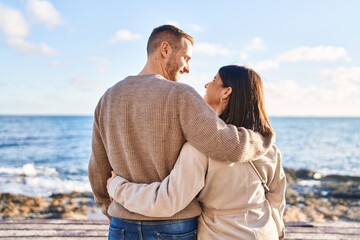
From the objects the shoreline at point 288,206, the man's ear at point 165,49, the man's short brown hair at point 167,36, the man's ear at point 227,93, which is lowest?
A: the shoreline at point 288,206

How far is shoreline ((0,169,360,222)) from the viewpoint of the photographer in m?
7.24

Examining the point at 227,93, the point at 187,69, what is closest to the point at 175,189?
the point at 227,93

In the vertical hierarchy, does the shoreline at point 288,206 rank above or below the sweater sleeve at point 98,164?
below

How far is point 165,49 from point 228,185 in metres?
0.77

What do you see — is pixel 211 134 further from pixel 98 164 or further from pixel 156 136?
pixel 98 164

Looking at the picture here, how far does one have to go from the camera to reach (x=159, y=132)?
1.71 metres

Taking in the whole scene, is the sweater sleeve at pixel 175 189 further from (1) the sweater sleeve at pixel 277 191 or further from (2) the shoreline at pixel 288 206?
(2) the shoreline at pixel 288 206

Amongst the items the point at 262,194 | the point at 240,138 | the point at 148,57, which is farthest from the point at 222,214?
the point at 148,57

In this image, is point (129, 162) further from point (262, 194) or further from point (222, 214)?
point (262, 194)

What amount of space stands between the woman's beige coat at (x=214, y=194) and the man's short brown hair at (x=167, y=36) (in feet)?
2.02

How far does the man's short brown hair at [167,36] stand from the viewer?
2047 mm

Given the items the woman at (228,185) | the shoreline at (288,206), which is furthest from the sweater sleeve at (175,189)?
the shoreline at (288,206)

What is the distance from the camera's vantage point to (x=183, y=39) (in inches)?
81.1

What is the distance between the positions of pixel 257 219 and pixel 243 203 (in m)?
0.12
